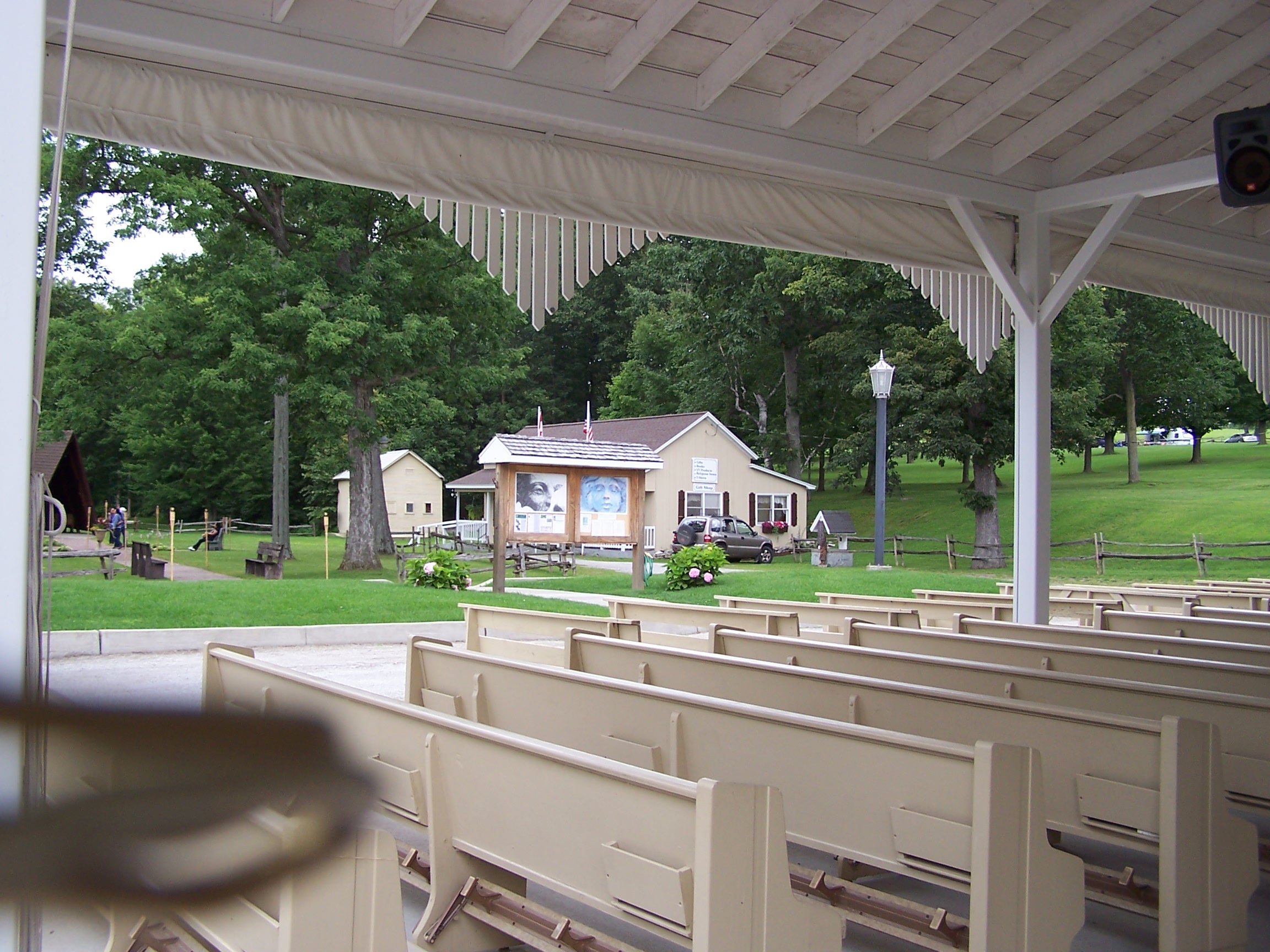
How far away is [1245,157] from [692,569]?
39.9ft

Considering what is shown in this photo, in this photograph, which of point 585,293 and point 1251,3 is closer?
point 1251,3

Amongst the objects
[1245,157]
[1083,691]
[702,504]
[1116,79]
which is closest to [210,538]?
[702,504]

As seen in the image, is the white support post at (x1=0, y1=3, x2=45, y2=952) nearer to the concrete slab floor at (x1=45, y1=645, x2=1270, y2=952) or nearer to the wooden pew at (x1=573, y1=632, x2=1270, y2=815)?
the concrete slab floor at (x1=45, y1=645, x2=1270, y2=952)

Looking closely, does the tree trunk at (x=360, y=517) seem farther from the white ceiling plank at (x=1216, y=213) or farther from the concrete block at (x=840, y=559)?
the white ceiling plank at (x=1216, y=213)

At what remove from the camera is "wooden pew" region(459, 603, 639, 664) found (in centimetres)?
597

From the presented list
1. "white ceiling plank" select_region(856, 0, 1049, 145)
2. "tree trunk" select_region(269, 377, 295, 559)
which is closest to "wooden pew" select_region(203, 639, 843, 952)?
"white ceiling plank" select_region(856, 0, 1049, 145)

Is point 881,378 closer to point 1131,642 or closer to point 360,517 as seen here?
point 360,517

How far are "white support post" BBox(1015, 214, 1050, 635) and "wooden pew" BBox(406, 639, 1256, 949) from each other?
13.2 feet

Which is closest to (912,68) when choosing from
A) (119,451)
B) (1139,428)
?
(119,451)

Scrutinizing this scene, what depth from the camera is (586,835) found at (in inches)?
101

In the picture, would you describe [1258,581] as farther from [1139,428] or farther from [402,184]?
[1139,428]

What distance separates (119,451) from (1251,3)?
4305 cm

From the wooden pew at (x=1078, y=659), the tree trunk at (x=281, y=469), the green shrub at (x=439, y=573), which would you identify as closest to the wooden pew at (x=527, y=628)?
the wooden pew at (x=1078, y=659)

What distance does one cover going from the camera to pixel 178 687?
1.16 feet
